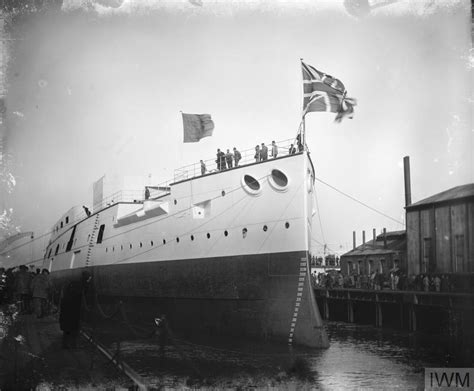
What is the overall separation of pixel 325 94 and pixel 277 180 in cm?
291

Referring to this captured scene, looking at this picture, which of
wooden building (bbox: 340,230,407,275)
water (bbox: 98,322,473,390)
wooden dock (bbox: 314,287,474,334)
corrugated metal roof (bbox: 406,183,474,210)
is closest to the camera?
water (bbox: 98,322,473,390)

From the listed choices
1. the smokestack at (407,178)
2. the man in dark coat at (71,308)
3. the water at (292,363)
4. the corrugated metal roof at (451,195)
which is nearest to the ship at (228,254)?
the water at (292,363)

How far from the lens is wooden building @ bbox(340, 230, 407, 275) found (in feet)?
121

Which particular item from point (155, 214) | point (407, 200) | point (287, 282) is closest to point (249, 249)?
point (287, 282)

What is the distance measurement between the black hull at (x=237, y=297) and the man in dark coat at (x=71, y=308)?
431 cm

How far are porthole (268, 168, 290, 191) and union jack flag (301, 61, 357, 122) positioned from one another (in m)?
1.95

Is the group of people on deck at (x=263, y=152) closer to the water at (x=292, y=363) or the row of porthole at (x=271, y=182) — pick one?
the row of porthole at (x=271, y=182)

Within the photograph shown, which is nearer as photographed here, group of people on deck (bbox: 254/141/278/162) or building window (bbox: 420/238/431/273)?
group of people on deck (bbox: 254/141/278/162)

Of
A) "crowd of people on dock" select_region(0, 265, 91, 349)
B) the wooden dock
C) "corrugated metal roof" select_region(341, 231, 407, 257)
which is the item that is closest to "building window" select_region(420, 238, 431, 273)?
the wooden dock

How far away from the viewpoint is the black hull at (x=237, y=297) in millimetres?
14125

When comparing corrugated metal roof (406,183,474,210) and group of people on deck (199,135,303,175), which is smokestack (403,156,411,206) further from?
group of people on deck (199,135,303,175)

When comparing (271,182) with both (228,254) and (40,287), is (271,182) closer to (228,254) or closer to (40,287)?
(228,254)

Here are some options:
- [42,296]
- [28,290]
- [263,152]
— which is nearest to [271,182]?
[263,152]

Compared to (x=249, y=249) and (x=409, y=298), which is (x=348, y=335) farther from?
(x=249, y=249)
